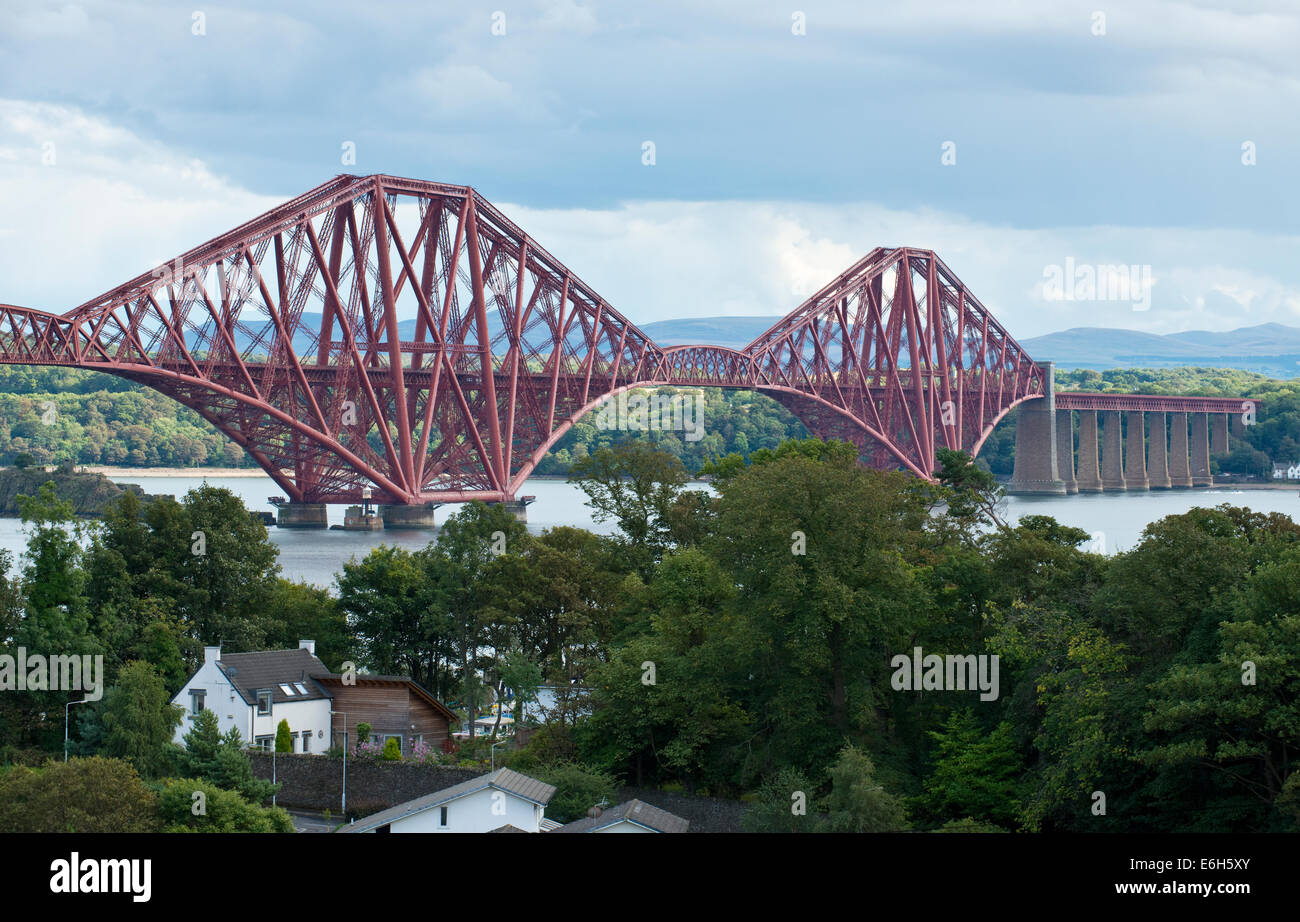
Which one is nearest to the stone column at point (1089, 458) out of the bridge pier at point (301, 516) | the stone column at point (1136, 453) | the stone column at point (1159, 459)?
the stone column at point (1136, 453)

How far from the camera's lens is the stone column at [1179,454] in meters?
140

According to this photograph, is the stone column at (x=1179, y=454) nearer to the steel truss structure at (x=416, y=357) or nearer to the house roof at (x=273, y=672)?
the steel truss structure at (x=416, y=357)

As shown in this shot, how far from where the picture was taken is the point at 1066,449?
135750 mm

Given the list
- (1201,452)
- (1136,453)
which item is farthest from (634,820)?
(1201,452)

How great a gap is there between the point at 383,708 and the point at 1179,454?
4640 inches

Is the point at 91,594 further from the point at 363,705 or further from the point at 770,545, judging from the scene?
the point at 770,545

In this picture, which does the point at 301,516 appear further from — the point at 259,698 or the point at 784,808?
the point at 784,808

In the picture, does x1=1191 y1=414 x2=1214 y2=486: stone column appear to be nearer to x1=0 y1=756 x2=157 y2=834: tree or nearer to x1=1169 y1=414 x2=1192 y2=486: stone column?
x1=1169 y1=414 x2=1192 y2=486: stone column

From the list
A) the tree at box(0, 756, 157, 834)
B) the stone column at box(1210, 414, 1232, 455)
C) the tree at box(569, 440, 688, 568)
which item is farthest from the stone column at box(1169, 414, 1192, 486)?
the tree at box(0, 756, 157, 834)

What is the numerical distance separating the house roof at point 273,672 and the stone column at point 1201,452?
120100mm

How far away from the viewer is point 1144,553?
23.3 m
